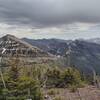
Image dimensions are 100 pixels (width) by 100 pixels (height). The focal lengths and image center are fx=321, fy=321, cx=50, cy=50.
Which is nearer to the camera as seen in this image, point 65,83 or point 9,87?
point 9,87

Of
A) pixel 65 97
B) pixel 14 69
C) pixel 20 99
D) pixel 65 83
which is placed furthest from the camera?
pixel 65 83

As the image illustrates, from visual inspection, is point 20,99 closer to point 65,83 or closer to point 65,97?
point 65,97

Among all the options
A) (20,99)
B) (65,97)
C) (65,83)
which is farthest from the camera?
(65,83)

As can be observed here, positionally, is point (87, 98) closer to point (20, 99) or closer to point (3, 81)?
point (20, 99)

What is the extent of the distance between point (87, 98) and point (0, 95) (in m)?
8.10

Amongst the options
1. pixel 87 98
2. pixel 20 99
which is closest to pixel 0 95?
pixel 20 99

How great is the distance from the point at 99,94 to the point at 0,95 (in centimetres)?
986

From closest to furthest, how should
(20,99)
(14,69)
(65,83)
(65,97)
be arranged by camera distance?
(20,99)
(65,97)
(14,69)
(65,83)

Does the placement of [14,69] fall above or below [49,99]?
above

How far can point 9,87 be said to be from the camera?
106 ft

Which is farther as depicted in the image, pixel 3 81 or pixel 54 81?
pixel 54 81

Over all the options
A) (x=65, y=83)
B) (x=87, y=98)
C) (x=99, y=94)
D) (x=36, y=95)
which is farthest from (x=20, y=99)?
(x=65, y=83)

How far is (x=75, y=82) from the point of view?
41969mm

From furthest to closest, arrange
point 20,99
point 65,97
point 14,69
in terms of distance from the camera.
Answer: point 14,69 < point 65,97 < point 20,99
